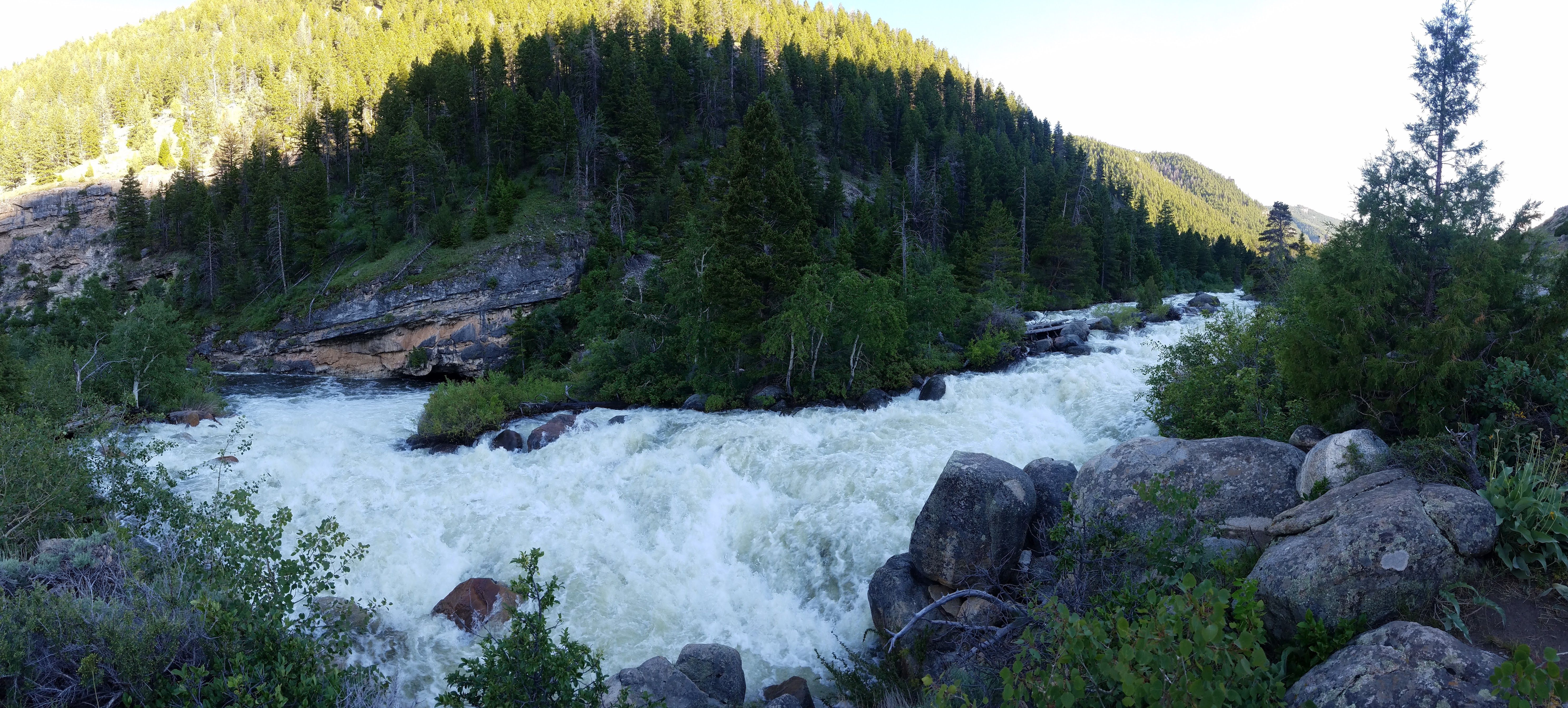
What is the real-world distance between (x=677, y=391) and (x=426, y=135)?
53.0 metres

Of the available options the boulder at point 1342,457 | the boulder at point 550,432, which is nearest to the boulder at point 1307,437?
the boulder at point 1342,457

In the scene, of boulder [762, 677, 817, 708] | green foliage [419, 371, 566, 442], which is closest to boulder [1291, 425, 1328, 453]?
boulder [762, 677, 817, 708]

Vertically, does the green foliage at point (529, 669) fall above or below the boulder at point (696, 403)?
above

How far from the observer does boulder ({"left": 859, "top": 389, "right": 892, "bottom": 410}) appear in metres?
21.6

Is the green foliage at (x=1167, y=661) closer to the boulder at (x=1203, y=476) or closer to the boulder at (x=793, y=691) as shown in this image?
the boulder at (x=1203, y=476)

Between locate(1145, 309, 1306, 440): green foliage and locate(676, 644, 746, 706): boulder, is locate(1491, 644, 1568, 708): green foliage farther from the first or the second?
locate(1145, 309, 1306, 440): green foliage

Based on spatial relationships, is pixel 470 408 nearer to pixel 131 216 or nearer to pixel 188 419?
pixel 188 419

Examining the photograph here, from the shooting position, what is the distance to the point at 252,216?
196 feet

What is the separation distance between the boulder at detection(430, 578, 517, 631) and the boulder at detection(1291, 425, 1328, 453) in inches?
526

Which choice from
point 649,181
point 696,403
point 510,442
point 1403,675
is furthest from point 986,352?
point 649,181

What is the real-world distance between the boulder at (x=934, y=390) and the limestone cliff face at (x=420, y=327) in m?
29.7

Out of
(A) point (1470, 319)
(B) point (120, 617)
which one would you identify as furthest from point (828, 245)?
(B) point (120, 617)

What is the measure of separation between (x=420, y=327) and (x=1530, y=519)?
4826 cm

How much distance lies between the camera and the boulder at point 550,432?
19078 millimetres
